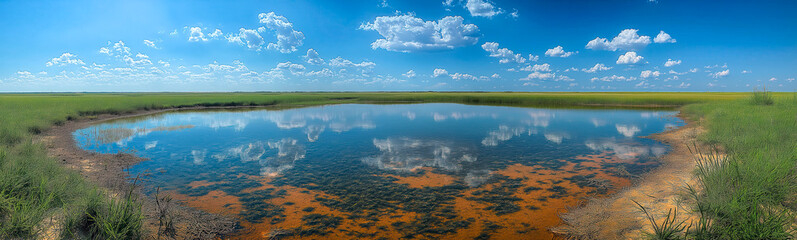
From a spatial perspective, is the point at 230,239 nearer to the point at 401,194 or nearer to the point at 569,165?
the point at 401,194

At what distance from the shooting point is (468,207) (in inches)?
316

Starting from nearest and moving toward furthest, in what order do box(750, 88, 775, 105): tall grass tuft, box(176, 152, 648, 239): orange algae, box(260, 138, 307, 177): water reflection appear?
box(176, 152, 648, 239): orange algae
box(260, 138, 307, 177): water reflection
box(750, 88, 775, 105): tall grass tuft

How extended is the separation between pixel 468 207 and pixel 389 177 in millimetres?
3257

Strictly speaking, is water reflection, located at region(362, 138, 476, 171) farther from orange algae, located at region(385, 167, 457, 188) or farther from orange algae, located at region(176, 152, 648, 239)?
orange algae, located at region(176, 152, 648, 239)

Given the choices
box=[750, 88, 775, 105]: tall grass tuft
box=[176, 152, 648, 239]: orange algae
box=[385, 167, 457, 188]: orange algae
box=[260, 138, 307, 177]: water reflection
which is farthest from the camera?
box=[750, 88, 775, 105]: tall grass tuft

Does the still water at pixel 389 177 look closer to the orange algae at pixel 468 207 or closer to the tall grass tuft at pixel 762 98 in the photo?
the orange algae at pixel 468 207

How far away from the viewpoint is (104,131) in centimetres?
2089

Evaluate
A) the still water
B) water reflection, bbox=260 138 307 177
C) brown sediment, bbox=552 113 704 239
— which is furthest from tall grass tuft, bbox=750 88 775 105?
water reflection, bbox=260 138 307 177

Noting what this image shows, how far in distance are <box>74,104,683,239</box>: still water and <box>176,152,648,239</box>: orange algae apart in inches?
1.1

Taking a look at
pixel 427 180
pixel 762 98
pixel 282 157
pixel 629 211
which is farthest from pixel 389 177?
pixel 762 98

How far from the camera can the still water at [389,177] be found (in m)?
7.25

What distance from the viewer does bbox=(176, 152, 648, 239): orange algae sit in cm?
677

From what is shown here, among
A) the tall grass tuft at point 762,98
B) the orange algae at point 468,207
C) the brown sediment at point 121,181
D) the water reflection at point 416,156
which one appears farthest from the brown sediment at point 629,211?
the tall grass tuft at point 762,98

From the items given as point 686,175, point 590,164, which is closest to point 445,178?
point 590,164
